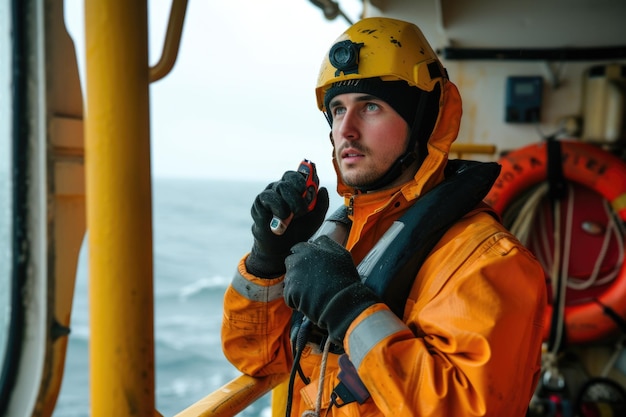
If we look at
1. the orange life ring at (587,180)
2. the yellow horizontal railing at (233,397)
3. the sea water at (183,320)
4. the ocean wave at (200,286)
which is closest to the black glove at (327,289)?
the yellow horizontal railing at (233,397)

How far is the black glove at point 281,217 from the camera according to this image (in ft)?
4.76

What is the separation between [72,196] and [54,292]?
13 cm

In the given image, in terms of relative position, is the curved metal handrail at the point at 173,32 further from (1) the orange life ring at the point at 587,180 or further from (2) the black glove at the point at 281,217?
(1) the orange life ring at the point at 587,180

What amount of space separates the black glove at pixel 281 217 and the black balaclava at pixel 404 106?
0.60ft

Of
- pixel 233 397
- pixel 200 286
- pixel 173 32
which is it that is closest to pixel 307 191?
pixel 233 397

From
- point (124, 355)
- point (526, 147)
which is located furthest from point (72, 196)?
point (526, 147)

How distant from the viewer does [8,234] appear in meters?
0.79

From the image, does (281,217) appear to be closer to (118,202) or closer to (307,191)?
(307,191)

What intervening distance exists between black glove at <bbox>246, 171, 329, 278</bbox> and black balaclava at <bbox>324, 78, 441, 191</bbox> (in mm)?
182

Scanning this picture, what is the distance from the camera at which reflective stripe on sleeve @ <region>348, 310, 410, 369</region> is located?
1.10 meters

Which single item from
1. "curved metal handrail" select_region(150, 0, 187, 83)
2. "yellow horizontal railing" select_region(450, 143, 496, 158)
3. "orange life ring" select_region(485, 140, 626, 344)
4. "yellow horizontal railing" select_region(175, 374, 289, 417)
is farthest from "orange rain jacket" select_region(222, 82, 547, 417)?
"orange life ring" select_region(485, 140, 626, 344)

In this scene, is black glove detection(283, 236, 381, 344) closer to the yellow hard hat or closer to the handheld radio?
the handheld radio

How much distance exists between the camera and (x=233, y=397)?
4.58ft

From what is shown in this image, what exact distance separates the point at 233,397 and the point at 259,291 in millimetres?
309
